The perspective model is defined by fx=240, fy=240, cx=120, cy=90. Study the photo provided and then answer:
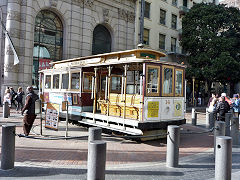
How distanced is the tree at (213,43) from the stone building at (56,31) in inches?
289

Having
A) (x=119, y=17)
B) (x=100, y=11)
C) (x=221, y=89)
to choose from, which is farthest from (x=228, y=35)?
(x=221, y=89)

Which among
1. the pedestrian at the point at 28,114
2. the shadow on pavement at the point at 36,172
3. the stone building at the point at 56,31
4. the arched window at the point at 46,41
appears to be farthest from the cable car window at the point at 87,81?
the arched window at the point at 46,41

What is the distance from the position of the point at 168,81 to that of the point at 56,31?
1483 cm

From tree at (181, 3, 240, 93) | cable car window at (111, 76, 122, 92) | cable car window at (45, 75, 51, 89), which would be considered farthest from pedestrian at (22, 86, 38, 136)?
Answer: tree at (181, 3, 240, 93)

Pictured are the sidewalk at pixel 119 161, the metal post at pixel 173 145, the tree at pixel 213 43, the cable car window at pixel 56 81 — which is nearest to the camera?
the sidewalk at pixel 119 161

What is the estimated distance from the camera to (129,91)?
10781 millimetres

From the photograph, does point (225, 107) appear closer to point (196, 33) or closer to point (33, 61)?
point (33, 61)

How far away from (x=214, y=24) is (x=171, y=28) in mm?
6246

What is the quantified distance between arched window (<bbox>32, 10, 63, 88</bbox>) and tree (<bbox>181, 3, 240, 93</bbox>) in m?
14.9

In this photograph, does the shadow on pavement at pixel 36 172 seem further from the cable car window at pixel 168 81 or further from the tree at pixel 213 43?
the tree at pixel 213 43

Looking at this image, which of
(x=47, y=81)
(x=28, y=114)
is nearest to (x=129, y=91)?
(x=28, y=114)

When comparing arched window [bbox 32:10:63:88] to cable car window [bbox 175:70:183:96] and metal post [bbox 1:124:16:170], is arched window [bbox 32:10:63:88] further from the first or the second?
metal post [bbox 1:124:16:170]

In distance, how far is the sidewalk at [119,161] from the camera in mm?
5320

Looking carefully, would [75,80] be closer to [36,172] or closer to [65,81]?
[65,81]
